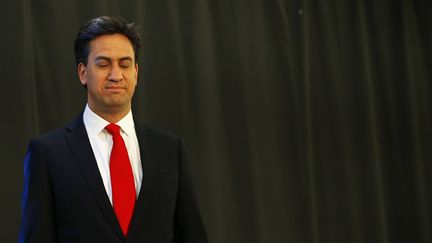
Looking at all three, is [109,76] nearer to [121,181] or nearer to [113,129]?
[113,129]

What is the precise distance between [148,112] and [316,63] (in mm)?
1118

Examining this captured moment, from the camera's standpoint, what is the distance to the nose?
1.63 m

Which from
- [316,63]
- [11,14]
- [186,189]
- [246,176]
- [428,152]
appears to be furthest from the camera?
[428,152]

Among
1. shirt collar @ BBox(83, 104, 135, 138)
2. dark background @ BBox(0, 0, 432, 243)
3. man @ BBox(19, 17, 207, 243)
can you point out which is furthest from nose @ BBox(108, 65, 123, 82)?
dark background @ BBox(0, 0, 432, 243)

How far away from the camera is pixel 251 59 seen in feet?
10.5

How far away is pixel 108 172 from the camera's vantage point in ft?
5.28

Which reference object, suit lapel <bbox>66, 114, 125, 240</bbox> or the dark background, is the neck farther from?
the dark background

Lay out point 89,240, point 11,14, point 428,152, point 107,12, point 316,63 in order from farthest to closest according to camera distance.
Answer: point 428,152 < point 316,63 < point 107,12 < point 11,14 < point 89,240

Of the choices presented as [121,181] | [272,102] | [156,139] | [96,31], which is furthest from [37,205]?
[272,102]

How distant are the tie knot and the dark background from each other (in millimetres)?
1044

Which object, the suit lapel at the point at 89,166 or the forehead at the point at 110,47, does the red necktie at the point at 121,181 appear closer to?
the suit lapel at the point at 89,166

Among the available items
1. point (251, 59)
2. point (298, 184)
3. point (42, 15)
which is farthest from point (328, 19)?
point (42, 15)

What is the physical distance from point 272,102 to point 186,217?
5.42 feet

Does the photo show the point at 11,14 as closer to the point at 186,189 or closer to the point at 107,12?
the point at 107,12
